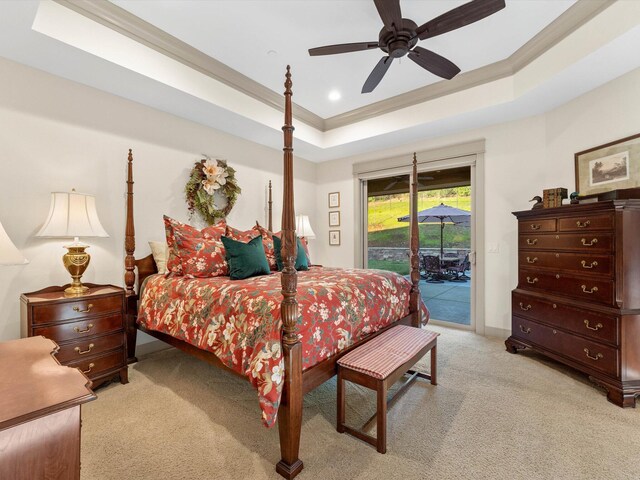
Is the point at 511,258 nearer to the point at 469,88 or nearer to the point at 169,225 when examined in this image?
the point at 469,88

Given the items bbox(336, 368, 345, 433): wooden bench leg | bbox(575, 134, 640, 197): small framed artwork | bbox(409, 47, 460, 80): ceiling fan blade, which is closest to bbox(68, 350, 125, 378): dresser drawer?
bbox(336, 368, 345, 433): wooden bench leg

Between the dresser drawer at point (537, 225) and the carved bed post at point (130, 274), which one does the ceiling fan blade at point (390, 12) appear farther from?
the carved bed post at point (130, 274)

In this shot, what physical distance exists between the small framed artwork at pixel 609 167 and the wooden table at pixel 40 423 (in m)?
3.93

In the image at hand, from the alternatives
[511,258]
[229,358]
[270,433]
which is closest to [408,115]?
[511,258]

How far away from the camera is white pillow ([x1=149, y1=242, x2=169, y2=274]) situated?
9.92 ft

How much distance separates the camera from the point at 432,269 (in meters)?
4.55

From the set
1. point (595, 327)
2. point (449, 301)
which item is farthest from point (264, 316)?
point (449, 301)

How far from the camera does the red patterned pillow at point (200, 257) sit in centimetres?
268

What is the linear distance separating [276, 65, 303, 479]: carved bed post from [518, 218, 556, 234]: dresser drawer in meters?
2.54

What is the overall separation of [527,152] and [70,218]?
460cm

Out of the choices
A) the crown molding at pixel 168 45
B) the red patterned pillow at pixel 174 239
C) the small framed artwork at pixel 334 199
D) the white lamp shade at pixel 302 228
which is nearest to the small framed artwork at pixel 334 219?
the small framed artwork at pixel 334 199

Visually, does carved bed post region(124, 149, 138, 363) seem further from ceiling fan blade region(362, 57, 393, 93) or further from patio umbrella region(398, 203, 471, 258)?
patio umbrella region(398, 203, 471, 258)

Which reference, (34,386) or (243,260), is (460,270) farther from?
A: (34,386)

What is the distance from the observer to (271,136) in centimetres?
403
